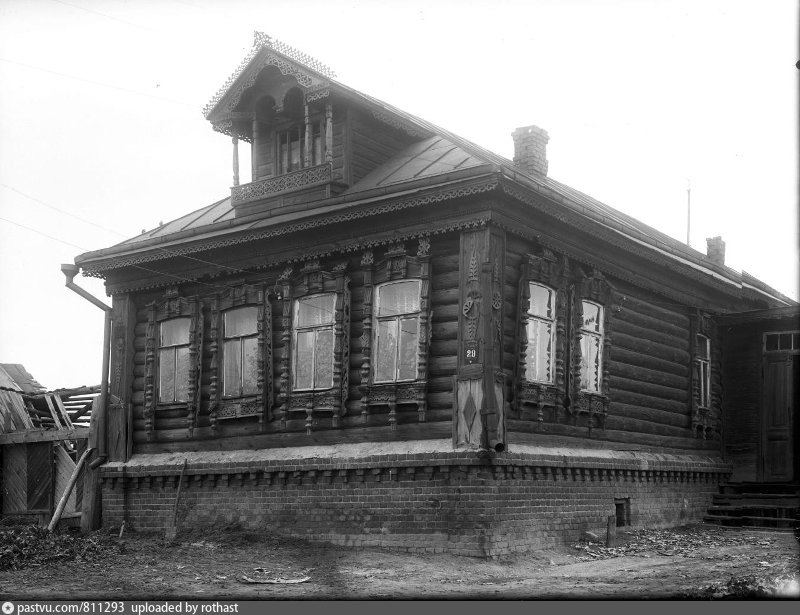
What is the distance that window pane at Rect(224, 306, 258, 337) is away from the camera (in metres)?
18.0

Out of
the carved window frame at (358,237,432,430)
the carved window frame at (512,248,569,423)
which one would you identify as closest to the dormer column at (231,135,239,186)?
the carved window frame at (358,237,432,430)

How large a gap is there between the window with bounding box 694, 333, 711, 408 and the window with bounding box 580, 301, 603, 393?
13.1 feet

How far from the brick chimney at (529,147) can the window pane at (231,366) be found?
5.68 metres

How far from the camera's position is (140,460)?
19.2 metres

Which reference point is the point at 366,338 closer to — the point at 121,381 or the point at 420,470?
the point at 420,470

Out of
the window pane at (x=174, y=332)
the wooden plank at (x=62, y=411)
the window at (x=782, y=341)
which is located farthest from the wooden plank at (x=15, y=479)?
the window at (x=782, y=341)

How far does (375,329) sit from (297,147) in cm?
405

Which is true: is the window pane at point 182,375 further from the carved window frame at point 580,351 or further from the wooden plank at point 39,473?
the carved window frame at point 580,351

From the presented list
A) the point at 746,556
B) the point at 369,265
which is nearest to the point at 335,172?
the point at 369,265

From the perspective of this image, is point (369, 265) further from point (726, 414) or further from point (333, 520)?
point (726, 414)

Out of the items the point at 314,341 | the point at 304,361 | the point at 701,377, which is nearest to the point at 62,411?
the point at 304,361

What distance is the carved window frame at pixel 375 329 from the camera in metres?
15.2

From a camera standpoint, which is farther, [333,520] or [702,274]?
[702,274]
